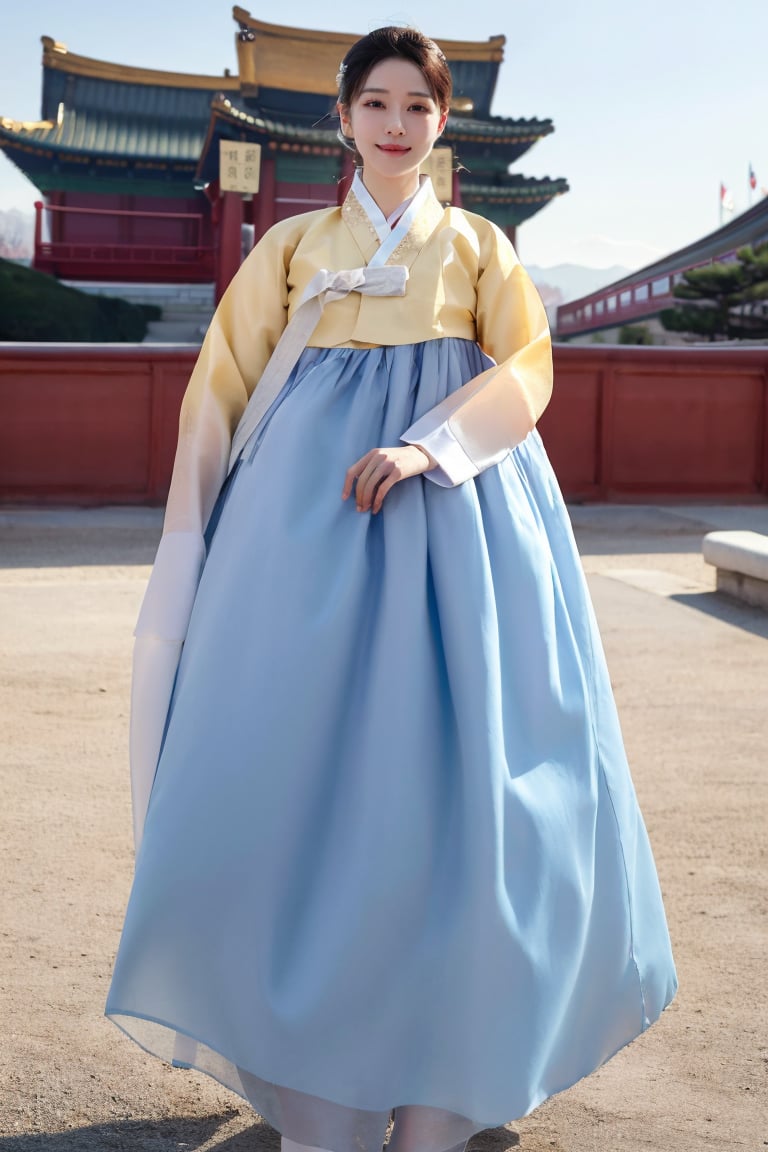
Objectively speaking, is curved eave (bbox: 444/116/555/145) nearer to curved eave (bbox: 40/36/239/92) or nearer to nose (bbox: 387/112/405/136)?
curved eave (bbox: 40/36/239/92)

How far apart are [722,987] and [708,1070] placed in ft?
0.98

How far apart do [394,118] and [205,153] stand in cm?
1653

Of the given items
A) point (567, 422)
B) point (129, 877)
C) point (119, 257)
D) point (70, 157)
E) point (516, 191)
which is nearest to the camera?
point (129, 877)

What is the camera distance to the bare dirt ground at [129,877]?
65.6 inches

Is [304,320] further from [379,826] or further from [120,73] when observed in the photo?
[120,73]

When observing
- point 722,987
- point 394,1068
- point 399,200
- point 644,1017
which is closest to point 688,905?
point 722,987

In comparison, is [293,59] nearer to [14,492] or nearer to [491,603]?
[14,492]

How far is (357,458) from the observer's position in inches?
62.4

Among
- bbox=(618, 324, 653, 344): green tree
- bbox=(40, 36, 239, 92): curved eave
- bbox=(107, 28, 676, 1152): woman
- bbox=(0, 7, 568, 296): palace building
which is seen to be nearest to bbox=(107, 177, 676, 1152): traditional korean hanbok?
bbox=(107, 28, 676, 1152): woman

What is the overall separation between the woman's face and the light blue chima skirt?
1.21 feet

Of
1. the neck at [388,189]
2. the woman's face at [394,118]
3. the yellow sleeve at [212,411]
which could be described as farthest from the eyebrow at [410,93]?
A: the yellow sleeve at [212,411]

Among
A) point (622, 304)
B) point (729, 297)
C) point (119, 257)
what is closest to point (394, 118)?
point (729, 297)

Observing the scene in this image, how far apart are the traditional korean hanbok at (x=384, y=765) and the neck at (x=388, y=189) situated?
51 mm

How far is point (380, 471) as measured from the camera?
149cm
